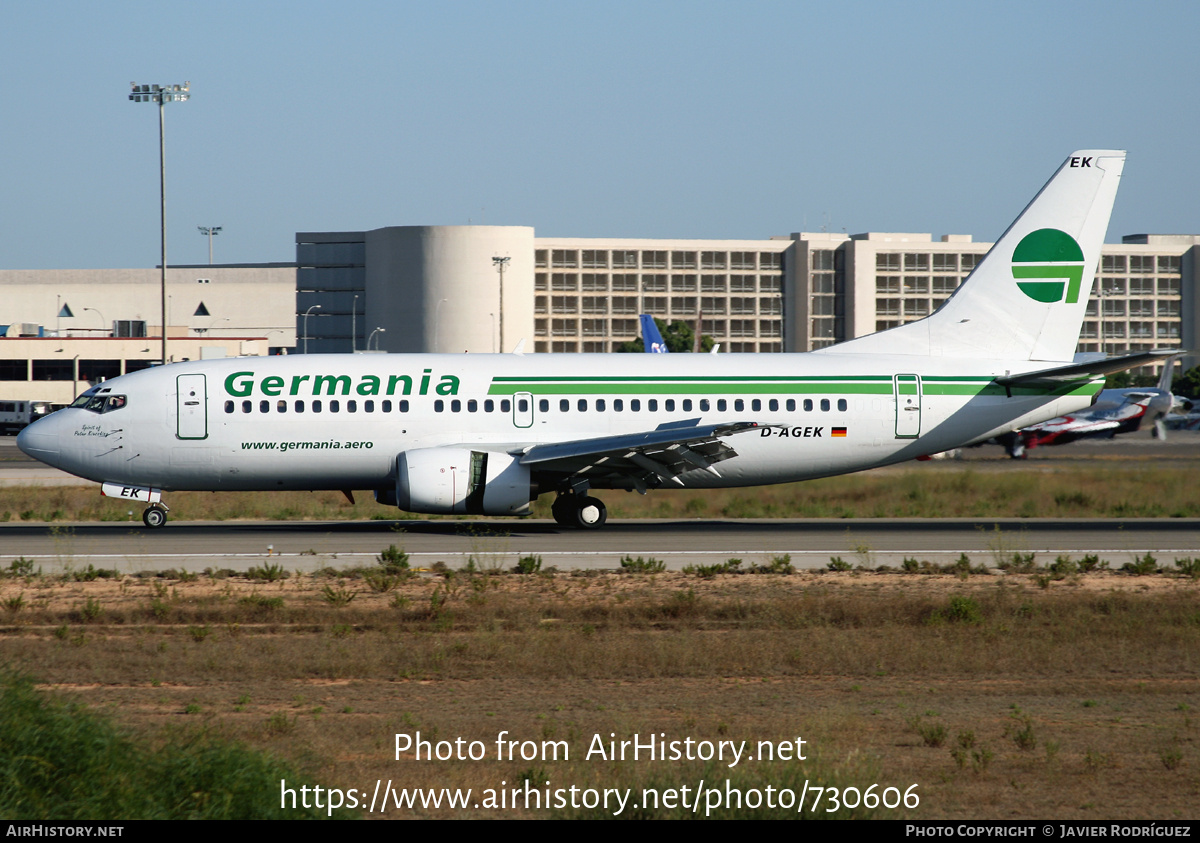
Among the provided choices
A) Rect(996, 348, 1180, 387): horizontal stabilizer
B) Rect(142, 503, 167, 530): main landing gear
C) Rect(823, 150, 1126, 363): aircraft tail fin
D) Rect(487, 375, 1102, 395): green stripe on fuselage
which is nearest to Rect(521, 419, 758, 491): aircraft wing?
Rect(487, 375, 1102, 395): green stripe on fuselage

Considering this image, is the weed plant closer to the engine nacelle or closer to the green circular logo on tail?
the engine nacelle

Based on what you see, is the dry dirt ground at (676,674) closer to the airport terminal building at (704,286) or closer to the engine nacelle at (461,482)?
the engine nacelle at (461,482)

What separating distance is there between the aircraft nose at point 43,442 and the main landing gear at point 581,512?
37.2 feet

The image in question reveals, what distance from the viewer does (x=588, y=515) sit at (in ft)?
88.6

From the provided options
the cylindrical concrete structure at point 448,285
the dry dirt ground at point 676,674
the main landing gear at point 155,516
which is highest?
the cylindrical concrete structure at point 448,285

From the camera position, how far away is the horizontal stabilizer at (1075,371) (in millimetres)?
25281

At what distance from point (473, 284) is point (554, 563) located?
118 meters

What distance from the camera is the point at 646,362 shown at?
28.0 m

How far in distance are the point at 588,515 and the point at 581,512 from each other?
0.18 metres

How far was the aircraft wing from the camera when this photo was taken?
2541 centimetres

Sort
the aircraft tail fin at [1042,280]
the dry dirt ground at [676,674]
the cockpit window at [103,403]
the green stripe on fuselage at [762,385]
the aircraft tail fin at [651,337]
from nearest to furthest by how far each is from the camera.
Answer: the dry dirt ground at [676,674] < the cockpit window at [103,403] < the green stripe on fuselage at [762,385] < the aircraft tail fin at [1042,280] < the aircraft tail fin at [651,337]

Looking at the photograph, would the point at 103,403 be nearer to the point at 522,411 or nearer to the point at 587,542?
the point at 522,411

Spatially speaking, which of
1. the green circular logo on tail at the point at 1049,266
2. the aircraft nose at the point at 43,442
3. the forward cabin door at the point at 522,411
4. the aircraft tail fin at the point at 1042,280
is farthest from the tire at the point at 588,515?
the aircraft nose at the point at 43,442

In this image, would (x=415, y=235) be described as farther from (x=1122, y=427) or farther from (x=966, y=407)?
(x=966, y=407)
